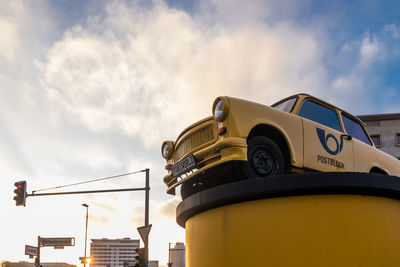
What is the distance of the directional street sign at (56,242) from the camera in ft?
86.5

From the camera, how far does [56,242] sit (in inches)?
1042

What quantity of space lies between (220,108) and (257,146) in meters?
0.61

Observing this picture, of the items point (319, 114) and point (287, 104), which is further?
point (319, 114)

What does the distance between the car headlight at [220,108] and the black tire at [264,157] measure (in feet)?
1.43

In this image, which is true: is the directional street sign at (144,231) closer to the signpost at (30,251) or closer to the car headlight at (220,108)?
the car headlight at (220,108)

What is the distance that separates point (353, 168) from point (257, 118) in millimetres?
1904

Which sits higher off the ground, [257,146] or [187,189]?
[257,146]

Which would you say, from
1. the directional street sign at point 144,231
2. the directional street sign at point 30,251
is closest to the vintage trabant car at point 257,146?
the directional street sign at point 144,231

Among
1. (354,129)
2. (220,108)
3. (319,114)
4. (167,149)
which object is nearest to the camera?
(220,108)

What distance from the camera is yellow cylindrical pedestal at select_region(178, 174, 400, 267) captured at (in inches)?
117

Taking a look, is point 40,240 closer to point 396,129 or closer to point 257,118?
point 257,118

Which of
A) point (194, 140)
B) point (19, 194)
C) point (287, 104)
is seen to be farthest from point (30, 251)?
point (287, 104)

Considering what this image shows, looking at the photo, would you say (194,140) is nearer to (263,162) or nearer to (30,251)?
(263,162)

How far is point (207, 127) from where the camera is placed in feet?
15.4
